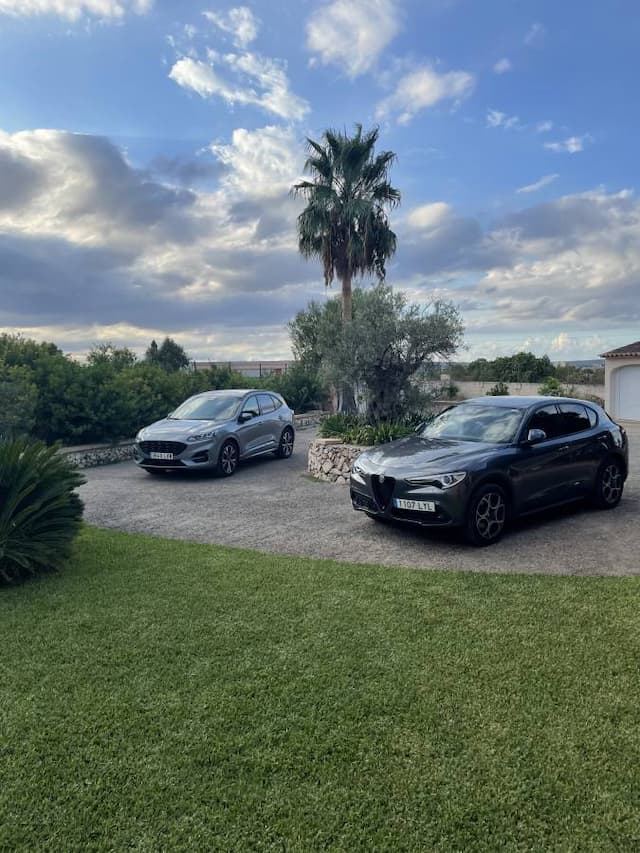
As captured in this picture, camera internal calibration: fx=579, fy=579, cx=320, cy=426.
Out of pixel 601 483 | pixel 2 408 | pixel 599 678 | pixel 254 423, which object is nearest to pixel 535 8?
pixel 601 483

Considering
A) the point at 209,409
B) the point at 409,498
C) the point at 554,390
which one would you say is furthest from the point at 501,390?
the point at 409,498

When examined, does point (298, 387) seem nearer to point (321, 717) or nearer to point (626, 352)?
point (626, 352)

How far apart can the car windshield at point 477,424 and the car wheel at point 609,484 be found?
1565 mm

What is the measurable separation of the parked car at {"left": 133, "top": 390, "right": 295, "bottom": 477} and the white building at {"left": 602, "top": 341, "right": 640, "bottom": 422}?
17.4 m

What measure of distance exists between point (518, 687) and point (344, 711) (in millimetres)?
970

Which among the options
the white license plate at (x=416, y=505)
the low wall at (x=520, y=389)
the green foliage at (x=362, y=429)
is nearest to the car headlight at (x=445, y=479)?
the white license plate at (x=416, y=505)

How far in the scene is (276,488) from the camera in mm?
9578

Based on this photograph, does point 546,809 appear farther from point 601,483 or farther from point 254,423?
point 254,423

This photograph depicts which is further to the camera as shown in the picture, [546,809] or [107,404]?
[107,404]

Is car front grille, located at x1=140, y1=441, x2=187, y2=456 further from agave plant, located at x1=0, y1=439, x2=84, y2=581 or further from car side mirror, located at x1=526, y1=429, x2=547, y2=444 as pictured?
Answer: car side mirror, located at x1=526, y1=429, x2=547, y2=444

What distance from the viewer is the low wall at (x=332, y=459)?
991 cm

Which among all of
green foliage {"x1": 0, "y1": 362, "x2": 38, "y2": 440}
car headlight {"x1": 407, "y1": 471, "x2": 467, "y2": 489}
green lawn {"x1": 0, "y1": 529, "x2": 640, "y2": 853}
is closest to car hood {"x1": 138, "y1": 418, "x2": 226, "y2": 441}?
green foliage {"x1": 0, "y1": 362, "x2": 38, "y2": 440}

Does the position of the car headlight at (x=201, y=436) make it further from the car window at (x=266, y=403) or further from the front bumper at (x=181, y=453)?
the car window at (x=266, y=403)

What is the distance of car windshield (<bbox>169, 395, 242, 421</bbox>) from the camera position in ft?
37.2
